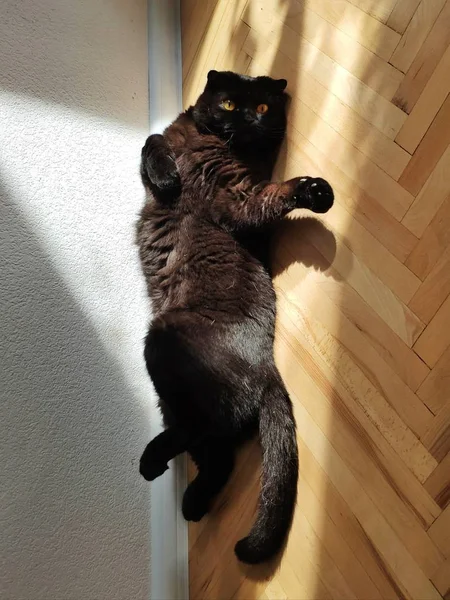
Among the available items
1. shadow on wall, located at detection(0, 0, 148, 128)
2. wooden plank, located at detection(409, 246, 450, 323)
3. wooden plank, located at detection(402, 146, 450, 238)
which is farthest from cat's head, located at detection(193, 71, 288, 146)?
wooden plank, located at detection(409, 246, 450, 323)

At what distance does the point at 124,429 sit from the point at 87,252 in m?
0.52

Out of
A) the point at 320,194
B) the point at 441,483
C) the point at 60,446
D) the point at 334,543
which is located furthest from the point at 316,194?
the point at 60,446

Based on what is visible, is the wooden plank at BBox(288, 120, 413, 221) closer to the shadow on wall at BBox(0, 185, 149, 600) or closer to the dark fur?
the dark fur

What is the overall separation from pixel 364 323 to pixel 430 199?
0.30m

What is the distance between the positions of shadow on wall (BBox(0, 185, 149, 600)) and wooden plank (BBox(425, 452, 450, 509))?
0.77 metres

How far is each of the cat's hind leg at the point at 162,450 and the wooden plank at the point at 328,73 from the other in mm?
870

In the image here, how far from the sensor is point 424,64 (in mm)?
1108

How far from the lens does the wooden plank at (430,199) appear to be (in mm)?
1053

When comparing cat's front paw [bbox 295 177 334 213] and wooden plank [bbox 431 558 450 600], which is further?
cat's front paw [bbox 295 177 334 213]

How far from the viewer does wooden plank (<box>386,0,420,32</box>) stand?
1134 mm

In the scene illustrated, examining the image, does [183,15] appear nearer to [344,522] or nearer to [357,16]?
[357,16]

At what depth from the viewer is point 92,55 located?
1644 mm

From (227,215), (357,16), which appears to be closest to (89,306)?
(227,215)

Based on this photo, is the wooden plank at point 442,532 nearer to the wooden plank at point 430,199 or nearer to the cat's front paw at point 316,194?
the wooden plank at point 430,199
